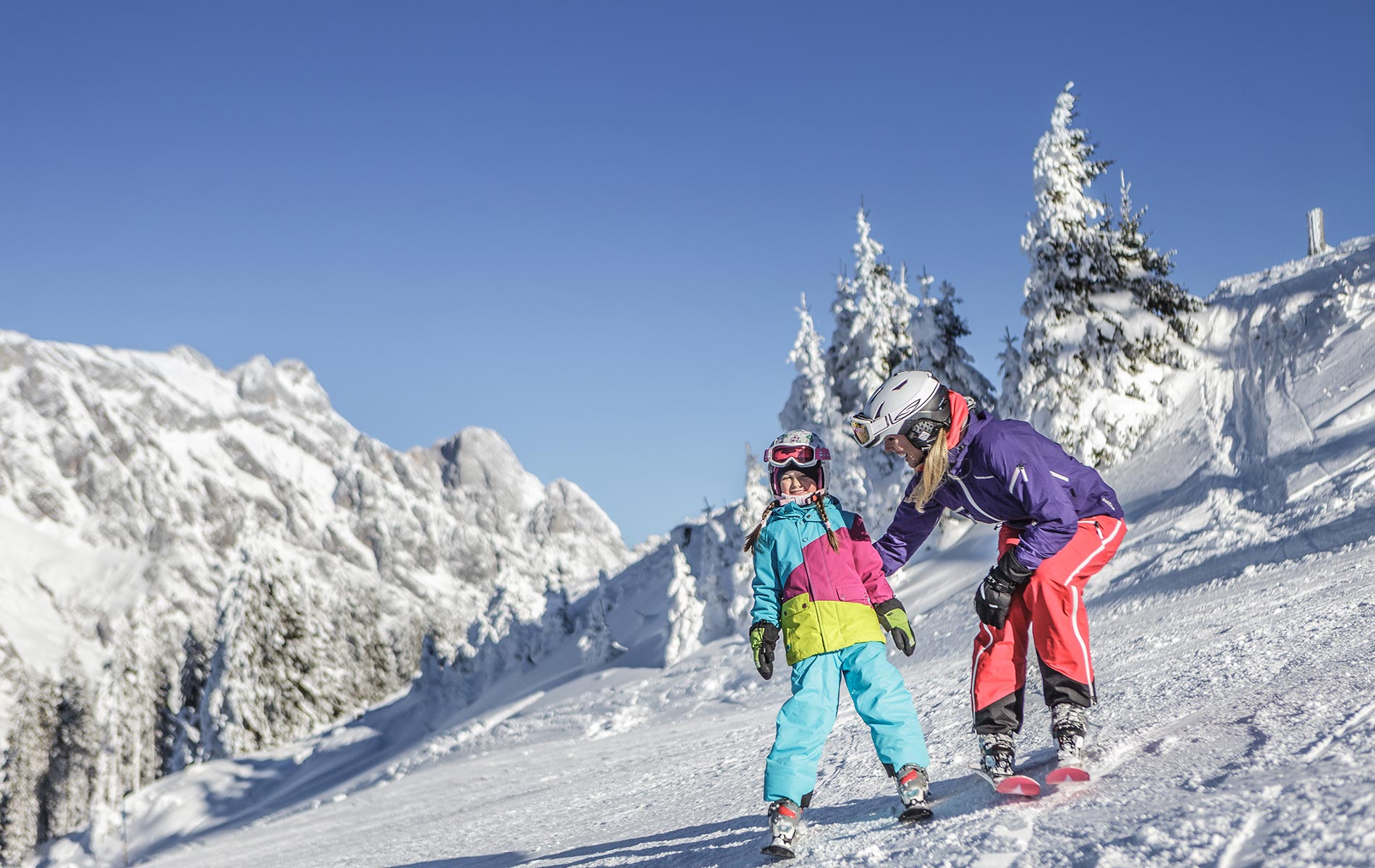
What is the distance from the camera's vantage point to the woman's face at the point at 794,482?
4730 millimetres

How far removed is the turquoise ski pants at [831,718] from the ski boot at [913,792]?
0.11 ft

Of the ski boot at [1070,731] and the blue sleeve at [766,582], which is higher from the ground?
the blue sleeve at [766,582]

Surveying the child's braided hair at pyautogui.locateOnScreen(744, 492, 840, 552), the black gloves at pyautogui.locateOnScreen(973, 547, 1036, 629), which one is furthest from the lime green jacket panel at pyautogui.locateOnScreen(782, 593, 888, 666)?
the black gloves at pyautogui.locateOnScreen(973, 547, 1036, 629)

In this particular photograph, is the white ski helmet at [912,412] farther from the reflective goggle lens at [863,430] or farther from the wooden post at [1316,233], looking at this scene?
the wooden post at [1316,233]

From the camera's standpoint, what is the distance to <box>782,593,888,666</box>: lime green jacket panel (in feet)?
14.5

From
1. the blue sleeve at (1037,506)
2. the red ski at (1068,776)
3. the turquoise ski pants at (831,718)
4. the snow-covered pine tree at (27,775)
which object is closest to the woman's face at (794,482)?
the turquoise ski pants at (831,718)

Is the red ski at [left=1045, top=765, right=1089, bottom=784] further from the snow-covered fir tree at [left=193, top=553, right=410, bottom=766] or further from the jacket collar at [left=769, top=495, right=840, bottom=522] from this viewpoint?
the snow-covered fir tree at [left=193, top=553, right=410, bottom=766]

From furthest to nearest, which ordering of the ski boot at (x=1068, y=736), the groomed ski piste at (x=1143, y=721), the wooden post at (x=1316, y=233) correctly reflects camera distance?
the wooden post at (x=1316, y=233), the ski boot at (x=1068, y=736), the groomed ski piste at (x=1143, y=721)

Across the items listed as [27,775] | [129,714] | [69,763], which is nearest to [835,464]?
[129,714]

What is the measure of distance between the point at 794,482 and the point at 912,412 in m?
0.63

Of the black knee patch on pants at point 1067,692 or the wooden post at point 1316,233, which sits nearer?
the black knee patch on pants at point 1067,692

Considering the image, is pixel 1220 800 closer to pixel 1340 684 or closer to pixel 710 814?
pixel 1340 684

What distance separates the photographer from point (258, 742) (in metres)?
40.3

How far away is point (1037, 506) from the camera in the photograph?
443 cm
